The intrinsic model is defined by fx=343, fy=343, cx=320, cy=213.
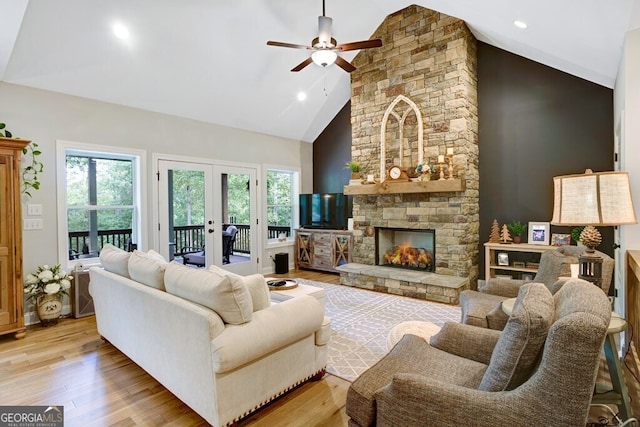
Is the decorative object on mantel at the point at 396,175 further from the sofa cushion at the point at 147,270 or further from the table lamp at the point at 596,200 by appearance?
the sofa cushion at the point at 147,270

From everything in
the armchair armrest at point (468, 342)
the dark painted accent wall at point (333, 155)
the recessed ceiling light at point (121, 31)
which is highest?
the recessed ceiling light at point (121, 31)

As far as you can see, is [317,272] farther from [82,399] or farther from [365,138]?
[82,399]

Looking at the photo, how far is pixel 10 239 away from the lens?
3.46 meters

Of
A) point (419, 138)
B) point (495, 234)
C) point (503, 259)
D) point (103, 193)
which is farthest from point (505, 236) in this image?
point (103, 193)

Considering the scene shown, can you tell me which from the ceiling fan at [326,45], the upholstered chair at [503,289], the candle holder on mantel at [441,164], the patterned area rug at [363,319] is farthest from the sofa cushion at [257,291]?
the candle holder on mantel at [441,164]

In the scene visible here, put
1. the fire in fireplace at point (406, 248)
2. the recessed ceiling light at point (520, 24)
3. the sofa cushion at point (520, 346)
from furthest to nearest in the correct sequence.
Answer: the fire in fireplace at point (406, 248), the recessed ceiling light at point (520, 24), the sofa cushion at point (520, 346)

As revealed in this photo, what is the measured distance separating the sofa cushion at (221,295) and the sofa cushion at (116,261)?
1.04 m

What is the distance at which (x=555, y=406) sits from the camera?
44.0 inches

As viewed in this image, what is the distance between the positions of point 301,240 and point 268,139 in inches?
83.0

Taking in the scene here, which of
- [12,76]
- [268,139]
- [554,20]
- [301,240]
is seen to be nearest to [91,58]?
[12,76]

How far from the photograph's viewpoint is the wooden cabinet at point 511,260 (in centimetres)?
459

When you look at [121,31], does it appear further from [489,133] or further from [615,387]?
[615,387]

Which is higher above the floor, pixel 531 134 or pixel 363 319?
pixel 531 134

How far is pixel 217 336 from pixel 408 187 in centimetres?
392
